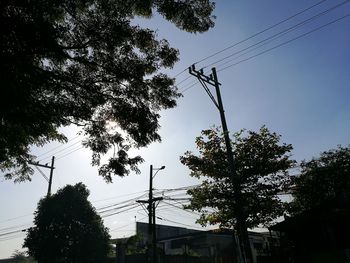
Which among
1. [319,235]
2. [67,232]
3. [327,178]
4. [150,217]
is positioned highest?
[327,178]

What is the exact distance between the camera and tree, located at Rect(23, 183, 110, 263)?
2770 centimetres

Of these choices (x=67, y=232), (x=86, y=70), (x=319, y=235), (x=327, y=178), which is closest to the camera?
(x=86, y=70)

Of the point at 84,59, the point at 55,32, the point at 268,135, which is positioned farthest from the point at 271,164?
the point at 55,32

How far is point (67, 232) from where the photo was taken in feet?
93.1

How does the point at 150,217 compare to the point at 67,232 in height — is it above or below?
above

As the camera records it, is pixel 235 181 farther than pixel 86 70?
Yes

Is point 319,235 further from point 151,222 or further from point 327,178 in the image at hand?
point 327,178

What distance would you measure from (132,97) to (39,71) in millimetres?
2983

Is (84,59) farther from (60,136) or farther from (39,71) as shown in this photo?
(60,136)

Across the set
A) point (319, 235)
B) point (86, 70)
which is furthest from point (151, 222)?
point (86, 70)

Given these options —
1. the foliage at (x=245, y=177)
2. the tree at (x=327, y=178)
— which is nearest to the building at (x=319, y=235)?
the foliage at (x=245, y=177)

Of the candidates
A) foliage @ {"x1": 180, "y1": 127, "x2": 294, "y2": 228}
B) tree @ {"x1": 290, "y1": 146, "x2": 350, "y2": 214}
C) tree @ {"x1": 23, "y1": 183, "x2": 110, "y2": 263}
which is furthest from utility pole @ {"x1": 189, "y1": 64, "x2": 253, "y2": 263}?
tree @ {"x1": 290, "y1": 146, "x2": 350, "y2": 214}

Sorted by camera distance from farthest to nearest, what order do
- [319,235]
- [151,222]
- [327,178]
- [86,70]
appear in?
[327,178]
[151,222]
[319,235]
[86,70]

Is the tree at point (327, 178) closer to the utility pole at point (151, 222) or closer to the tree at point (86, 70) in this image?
the utility pole at point (151, 222)
